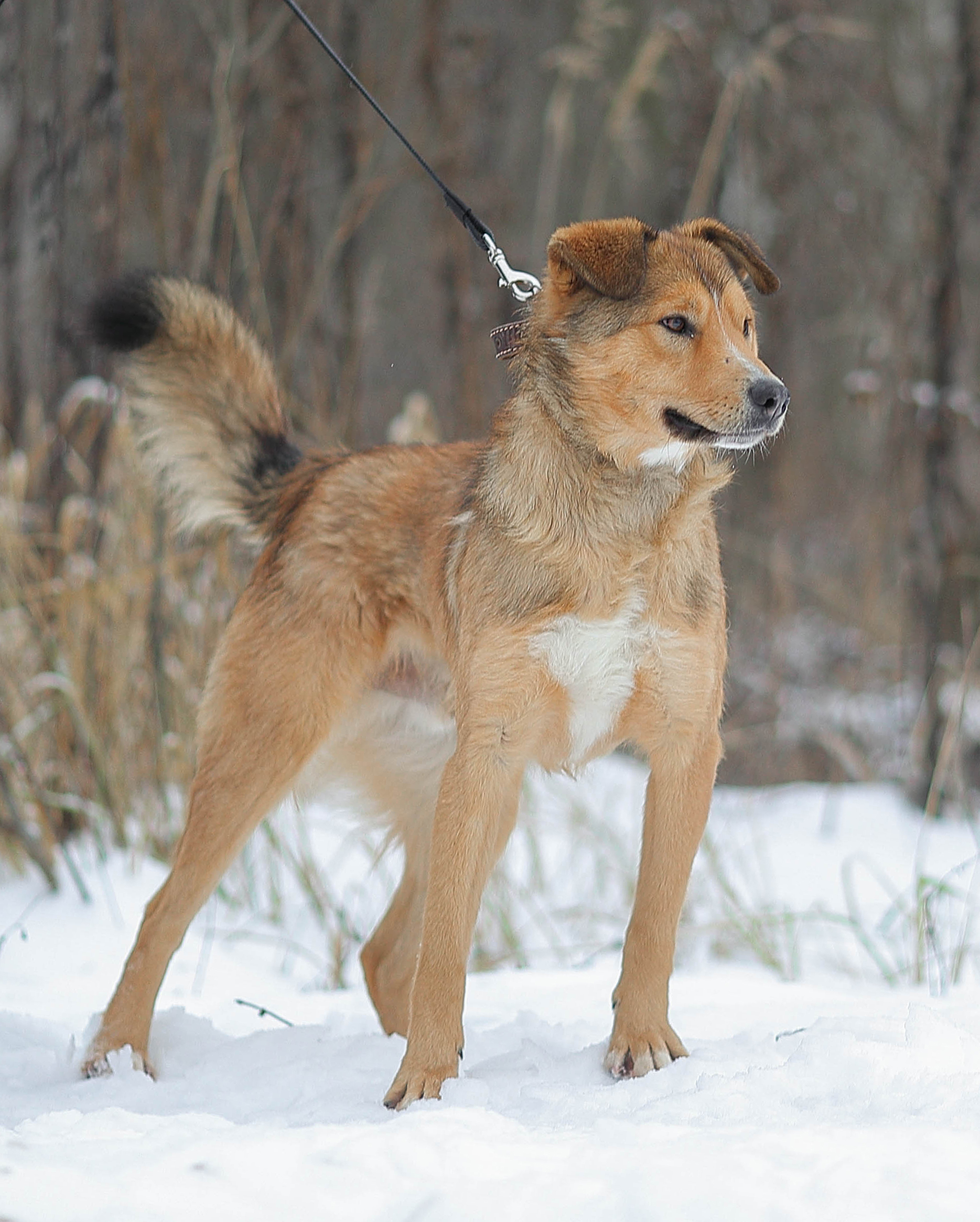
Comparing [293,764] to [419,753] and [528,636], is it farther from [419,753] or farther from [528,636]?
[528,636]

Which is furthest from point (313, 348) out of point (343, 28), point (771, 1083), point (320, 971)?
point (771, 1083)

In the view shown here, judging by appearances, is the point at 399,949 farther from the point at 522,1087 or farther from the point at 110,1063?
the point at 522,1087

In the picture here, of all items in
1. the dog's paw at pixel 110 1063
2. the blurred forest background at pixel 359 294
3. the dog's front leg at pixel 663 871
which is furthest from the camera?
the blurred forest background at pixel 359 294

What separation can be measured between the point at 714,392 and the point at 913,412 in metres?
4.34

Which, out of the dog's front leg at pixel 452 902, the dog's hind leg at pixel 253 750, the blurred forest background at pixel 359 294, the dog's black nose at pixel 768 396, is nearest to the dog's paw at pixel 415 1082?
the dog's front leg at pixel 452 902

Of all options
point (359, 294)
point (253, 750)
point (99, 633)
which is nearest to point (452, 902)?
point (253, 750)

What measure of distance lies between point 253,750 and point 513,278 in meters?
1.33

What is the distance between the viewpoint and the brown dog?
9.07ft

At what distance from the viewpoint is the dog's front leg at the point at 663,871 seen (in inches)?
112

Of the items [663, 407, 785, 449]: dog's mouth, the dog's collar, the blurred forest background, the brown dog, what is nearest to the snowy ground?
the brown dog

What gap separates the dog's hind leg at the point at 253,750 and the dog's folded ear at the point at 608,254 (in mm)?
1036

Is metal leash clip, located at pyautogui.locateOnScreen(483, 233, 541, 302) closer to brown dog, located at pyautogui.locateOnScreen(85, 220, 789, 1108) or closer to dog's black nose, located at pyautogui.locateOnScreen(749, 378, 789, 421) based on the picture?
brown dog, located at pyautogui.locateOnScreen(85, 220, 789, 1108)

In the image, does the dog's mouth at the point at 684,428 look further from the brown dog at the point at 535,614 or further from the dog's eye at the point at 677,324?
the dog's eye at the point at 677,324

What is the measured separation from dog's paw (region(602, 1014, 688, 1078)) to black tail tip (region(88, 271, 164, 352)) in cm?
216
